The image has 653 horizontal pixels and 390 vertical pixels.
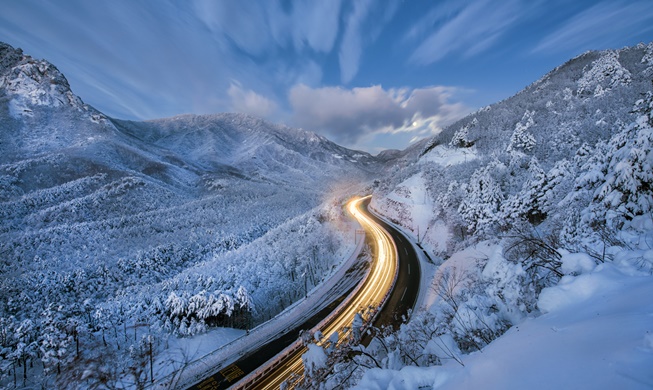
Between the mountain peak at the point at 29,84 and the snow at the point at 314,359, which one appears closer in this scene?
the snow at the point at 314,359

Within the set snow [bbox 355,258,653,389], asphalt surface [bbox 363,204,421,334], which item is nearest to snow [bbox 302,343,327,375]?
snow [bbox 355,258,653,389]

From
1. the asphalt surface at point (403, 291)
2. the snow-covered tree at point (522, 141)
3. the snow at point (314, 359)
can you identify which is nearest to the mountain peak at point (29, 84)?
the asphalt surface at point (403, 291)

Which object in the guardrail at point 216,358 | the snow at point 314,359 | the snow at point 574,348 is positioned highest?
the snow at point 574,348

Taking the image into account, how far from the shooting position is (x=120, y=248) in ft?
137

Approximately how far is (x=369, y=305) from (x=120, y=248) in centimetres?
4952

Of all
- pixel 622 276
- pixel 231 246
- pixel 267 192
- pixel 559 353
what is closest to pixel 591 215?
pixel 622 276

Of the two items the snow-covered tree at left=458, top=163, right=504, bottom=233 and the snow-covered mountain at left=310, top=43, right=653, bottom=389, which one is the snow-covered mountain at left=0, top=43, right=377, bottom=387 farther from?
the snow-covered tree at left=458, top=163, right=504, bottom=233

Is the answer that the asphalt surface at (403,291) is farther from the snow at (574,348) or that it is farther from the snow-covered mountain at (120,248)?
the snow at (574,348)

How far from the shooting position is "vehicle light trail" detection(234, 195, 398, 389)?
16059 mm

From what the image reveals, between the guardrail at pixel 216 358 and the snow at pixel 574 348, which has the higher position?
the snow at pixel 574 348

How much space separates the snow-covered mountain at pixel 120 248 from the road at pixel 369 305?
587cm

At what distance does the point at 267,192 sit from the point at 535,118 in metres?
83.9

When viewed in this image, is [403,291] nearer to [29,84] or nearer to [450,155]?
[450,155]

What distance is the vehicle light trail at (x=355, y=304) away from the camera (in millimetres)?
16059
